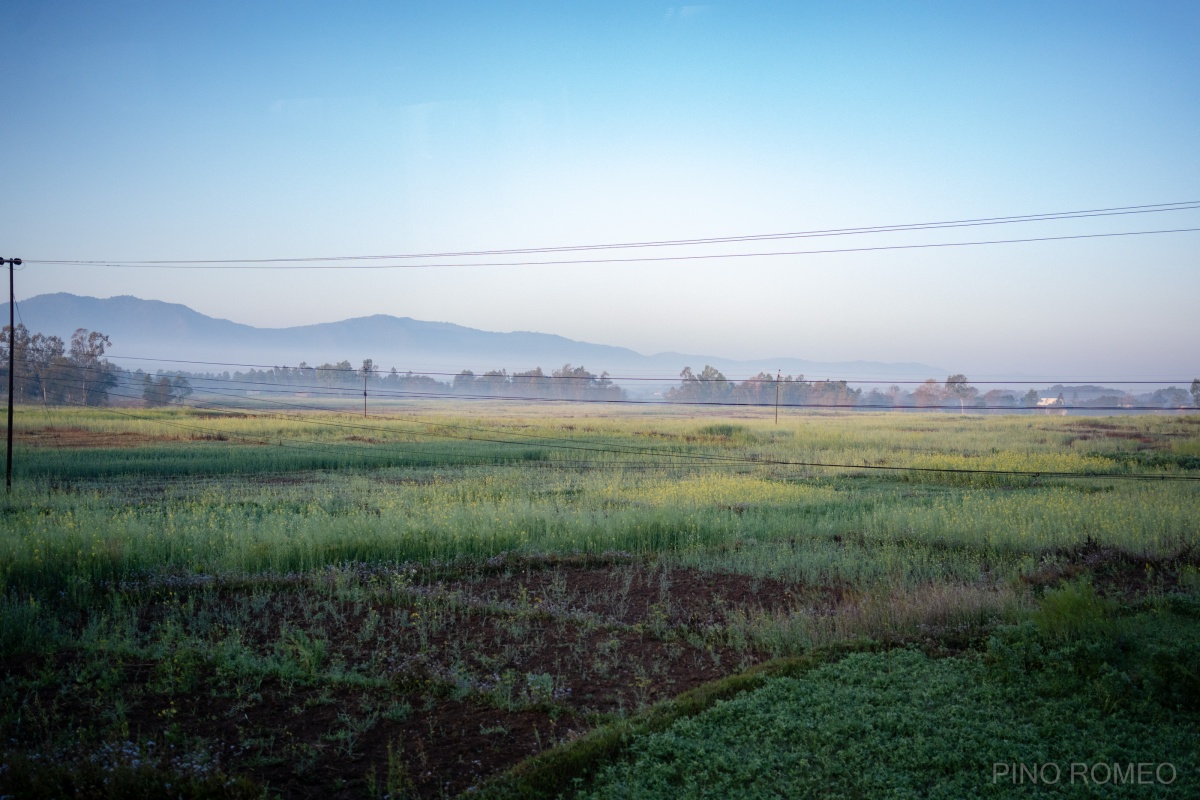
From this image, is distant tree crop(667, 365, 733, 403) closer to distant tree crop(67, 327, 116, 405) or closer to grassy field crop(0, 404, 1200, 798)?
distant tree crop(67, 327, 116, 405)

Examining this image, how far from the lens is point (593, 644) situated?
8.73 metres

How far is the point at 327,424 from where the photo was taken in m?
49.6

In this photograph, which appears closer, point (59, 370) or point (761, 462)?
point (761, 462)

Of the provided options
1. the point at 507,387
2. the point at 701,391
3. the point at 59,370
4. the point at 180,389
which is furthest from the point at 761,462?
the point at 507,387

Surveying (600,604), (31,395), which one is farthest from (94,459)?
(31,395)

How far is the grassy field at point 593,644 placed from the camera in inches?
211

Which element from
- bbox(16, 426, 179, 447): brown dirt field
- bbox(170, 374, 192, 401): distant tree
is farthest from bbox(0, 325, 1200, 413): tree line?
bbox(16, 426, 179, 447): brown dirt field

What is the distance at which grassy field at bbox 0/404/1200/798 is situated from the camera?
5359 millimetres

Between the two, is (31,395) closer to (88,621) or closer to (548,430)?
(548,430)

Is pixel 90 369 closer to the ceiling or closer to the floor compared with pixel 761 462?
closer to the ceiling

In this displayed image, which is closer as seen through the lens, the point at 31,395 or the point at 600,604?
the point at 600,604

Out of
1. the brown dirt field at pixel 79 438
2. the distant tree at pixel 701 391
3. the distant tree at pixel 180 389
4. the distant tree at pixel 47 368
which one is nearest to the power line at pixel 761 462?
the brown dirt field at pixel 79 438

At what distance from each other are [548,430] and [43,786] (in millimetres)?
46904

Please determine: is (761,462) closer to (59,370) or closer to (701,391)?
(59,370)
